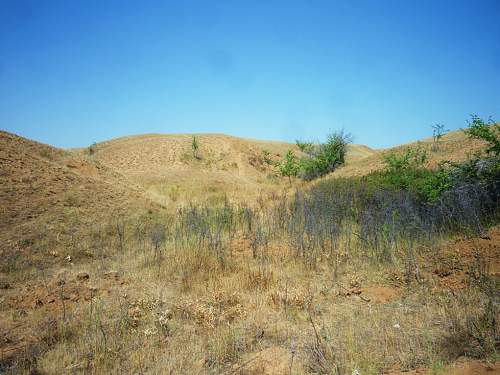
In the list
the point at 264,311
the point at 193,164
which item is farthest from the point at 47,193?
the point at 193,164

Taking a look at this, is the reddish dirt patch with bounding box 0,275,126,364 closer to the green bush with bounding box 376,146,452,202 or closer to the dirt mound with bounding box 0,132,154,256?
the dirt mound with bounding box 0,132,154,256

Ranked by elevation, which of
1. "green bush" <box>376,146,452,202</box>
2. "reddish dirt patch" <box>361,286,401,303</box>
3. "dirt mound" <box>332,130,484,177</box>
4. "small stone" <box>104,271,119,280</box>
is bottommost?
"reddish dirt patch" <box>361,286,401,303</box>

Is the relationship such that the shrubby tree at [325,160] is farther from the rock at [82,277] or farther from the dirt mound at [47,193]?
the rock at [82,277]

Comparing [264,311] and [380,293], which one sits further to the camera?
[380,293]

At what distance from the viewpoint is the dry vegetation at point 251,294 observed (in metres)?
3.67

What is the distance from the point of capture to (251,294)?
221 inches

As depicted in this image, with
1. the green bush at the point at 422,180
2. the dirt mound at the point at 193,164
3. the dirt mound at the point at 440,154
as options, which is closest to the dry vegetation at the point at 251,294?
the green bush at the point at 422,180

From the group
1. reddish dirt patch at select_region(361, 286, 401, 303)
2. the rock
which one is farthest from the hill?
reddish dirt patch at select_region(361, 286, 401, 303)

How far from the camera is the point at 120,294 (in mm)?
5832

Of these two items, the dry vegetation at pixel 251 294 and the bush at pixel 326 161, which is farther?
the bush at pixel 326 161

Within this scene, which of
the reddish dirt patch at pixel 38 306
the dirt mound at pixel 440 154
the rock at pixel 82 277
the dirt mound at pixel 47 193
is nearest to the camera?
the reddish dirt patch at pixel 38 306

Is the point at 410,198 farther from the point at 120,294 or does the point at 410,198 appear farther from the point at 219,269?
the point at 120,294

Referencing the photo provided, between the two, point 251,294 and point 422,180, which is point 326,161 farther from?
point 251,294

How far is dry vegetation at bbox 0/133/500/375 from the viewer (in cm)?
367
